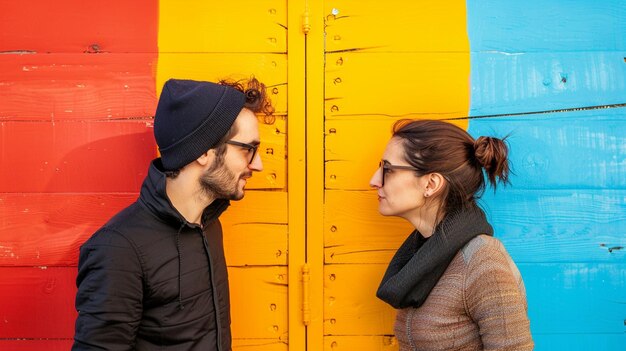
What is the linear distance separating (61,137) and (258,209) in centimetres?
77

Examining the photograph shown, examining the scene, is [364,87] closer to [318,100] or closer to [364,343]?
[318,100]

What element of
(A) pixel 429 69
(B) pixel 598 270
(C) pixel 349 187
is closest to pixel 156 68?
(C) pixel 349 187

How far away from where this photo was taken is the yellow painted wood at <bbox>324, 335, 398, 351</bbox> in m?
1.98

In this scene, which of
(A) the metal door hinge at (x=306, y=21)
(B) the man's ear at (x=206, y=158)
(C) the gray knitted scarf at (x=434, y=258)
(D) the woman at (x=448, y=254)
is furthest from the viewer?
(A) the metal door hinge at (x=306, y=21)

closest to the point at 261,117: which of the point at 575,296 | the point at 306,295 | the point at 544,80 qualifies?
the point at 306,295

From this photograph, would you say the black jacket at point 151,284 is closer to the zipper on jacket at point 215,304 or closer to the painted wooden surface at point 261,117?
the zipper on jacket at point 215,304

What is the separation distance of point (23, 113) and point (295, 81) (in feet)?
3.29

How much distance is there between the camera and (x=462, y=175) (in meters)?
1.53

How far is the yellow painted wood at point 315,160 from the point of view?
1.92m

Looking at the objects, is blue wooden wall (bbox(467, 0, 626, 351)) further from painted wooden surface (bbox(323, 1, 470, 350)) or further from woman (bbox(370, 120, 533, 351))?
woman (bbox(370, 120, 533, 351))

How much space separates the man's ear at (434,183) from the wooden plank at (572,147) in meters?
0.52

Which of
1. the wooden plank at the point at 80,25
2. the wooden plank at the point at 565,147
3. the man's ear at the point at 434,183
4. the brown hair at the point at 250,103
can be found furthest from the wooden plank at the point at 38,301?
the man's ear at the point at 434,183

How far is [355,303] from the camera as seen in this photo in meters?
1.97

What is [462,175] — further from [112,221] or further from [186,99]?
[112,221]
